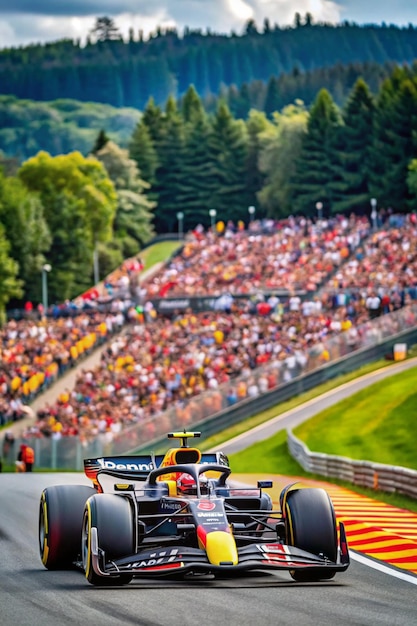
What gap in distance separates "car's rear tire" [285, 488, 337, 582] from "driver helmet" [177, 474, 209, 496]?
3.25 ft

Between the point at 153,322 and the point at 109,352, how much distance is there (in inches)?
195

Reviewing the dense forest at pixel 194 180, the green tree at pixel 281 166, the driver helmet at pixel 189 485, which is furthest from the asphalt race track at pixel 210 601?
the green tree at pixel 281 166

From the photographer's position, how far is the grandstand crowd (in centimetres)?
5100

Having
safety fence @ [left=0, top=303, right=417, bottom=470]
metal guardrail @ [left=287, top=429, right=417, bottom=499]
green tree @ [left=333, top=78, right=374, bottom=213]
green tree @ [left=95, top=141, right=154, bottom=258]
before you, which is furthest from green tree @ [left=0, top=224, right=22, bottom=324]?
metal guardrail @ [left=287, top=429, right=417, bottom=499]

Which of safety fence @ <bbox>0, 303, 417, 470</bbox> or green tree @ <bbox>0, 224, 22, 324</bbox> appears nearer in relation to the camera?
safety fence @ <bbox>0, 303, 417, 470</bbox>

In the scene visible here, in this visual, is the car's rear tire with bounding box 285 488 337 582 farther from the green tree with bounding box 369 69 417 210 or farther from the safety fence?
the green tree with bounding box 369 69 417 210

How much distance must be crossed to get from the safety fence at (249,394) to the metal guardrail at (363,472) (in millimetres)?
6358

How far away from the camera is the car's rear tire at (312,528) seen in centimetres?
1429

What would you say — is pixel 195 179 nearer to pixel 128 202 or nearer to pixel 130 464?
pixel 128 202

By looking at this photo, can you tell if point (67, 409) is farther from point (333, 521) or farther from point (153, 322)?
point (333, 521)

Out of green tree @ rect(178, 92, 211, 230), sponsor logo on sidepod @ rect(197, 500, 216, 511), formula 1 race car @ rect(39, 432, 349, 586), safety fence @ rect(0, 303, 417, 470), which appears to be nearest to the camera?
formula 1 race car @ rect(39, 432, 349, 586)

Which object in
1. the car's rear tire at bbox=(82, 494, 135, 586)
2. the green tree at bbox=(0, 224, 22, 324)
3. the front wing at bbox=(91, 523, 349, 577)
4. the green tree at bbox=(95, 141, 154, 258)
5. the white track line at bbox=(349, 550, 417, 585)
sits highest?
the green tree at bbox=(95, 141, 154, 258)

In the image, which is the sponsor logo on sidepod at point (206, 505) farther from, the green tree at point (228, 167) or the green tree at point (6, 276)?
the green tree at point (228, 167)

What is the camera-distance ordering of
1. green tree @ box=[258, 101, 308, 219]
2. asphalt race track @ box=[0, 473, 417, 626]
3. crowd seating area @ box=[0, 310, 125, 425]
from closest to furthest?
1. asphalt race track @ box=[0, 473, 417, 626]
2. crowd seating area @ box=[0, 310, 125, 425]
3. green tree @ box=[258, 101, 308, 219]
